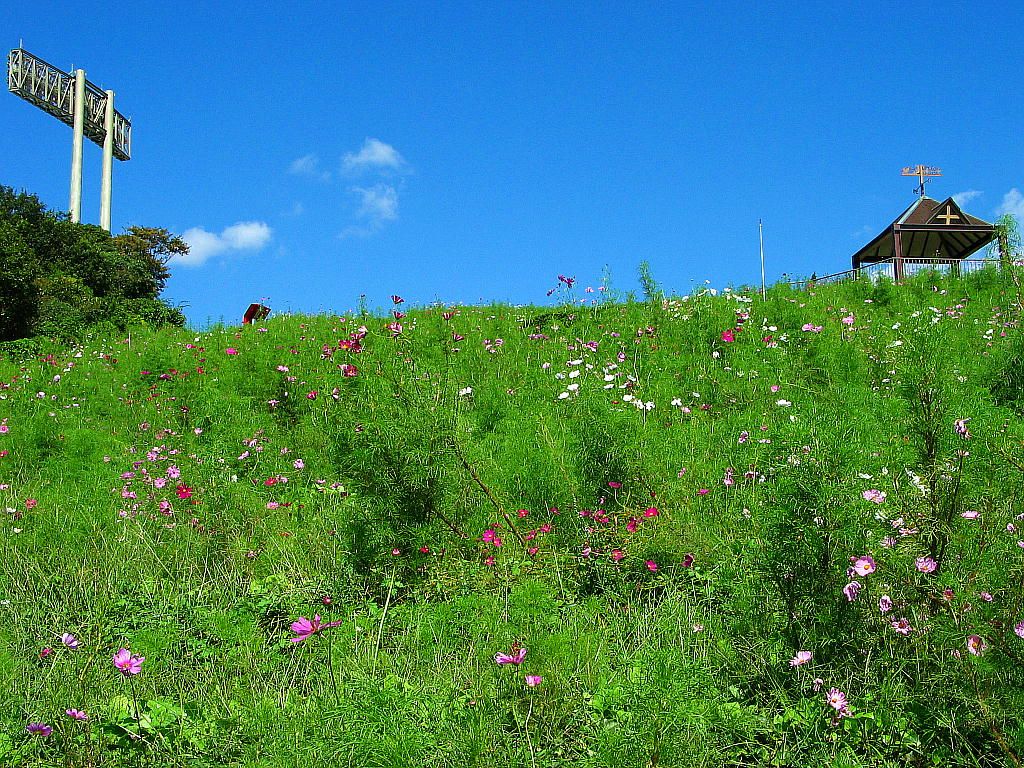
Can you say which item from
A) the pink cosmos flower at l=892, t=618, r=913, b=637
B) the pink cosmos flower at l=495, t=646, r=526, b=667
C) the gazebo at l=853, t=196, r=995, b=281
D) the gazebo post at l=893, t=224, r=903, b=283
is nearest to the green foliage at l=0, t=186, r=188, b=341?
the pink cosmos flower at l=495, t=646, r=526, b=667

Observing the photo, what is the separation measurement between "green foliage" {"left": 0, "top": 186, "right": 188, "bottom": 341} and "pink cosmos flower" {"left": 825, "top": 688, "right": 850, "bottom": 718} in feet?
44.9

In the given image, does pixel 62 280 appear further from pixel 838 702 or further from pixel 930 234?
pixel 930 234

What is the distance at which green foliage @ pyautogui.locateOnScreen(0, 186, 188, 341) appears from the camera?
46.3 feet

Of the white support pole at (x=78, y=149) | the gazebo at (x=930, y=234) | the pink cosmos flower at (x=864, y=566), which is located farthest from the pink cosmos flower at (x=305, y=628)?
the white support pole at (x=78, y=149)

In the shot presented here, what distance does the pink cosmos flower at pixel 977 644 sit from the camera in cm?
218

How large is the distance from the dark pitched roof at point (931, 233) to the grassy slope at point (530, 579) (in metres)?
16.6

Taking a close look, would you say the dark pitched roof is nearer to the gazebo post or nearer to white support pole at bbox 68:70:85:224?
the gazebo post

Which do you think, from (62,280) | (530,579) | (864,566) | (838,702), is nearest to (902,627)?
(864,566)

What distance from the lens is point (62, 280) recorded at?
52.0 ft

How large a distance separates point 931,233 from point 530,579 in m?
22.5

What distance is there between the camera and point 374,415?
3.75 metres

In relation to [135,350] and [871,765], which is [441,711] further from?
[135,350]

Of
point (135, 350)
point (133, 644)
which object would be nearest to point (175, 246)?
point (135, 350)

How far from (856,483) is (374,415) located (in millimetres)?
2145
